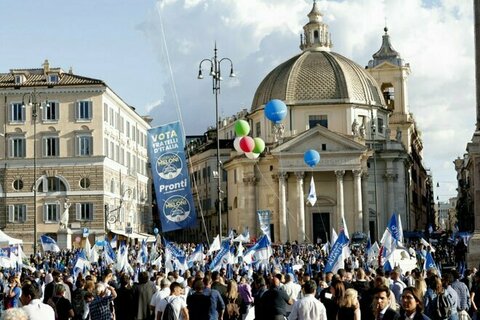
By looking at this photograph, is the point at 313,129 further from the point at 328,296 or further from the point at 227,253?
the point at 328,296

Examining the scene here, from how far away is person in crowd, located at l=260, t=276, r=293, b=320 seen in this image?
613 inches

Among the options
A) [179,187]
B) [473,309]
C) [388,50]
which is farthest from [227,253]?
[388,50]

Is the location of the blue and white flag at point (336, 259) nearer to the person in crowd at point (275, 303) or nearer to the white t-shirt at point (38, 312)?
the person in crowd at point (275, 303)

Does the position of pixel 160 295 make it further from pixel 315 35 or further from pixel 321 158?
pixel 315 35

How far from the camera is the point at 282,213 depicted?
80.9m

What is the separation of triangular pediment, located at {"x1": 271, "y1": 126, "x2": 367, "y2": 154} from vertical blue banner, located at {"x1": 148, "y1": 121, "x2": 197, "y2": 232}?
6093cm

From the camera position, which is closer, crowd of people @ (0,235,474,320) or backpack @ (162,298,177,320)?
crowd of people @ (0,235,474,320)

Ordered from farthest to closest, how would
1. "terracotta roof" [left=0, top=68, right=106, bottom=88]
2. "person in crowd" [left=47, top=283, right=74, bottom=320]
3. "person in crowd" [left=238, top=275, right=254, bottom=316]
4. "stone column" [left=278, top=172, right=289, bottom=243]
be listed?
"stone column" [left=278, top=172, right=289, bottom=243]
"terracotta roof" [left=0, top=68, right=106, bottom=88]
"person in crowd" [left=238, top=275, right=254, bottom=316]
"person in crowd" [left=47, top=283, right=74, bottom=320]

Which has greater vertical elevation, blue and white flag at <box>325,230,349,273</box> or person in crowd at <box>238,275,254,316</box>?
blue and white flag at <box>325,230,349,273</box>

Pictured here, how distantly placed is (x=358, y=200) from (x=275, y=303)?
6544 cm

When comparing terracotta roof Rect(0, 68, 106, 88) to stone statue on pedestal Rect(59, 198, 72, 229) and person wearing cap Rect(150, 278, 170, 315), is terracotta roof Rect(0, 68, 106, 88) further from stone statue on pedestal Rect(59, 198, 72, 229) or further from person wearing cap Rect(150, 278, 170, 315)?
person wearing cap Rect(150, 278, 170, 315)

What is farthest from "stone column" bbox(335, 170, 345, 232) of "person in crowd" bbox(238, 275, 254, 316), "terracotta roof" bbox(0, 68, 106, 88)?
"person in crowd" bbox(238, 275, 254, 316)

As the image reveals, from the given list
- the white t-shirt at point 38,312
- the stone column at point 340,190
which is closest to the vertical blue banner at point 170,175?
the white t-shirt at point 38,312

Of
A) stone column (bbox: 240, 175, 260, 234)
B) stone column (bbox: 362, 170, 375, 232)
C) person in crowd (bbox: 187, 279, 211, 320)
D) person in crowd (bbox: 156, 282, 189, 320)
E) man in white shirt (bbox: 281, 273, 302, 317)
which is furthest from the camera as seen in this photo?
stone column (bbox: 240, 175, 260, 234)
